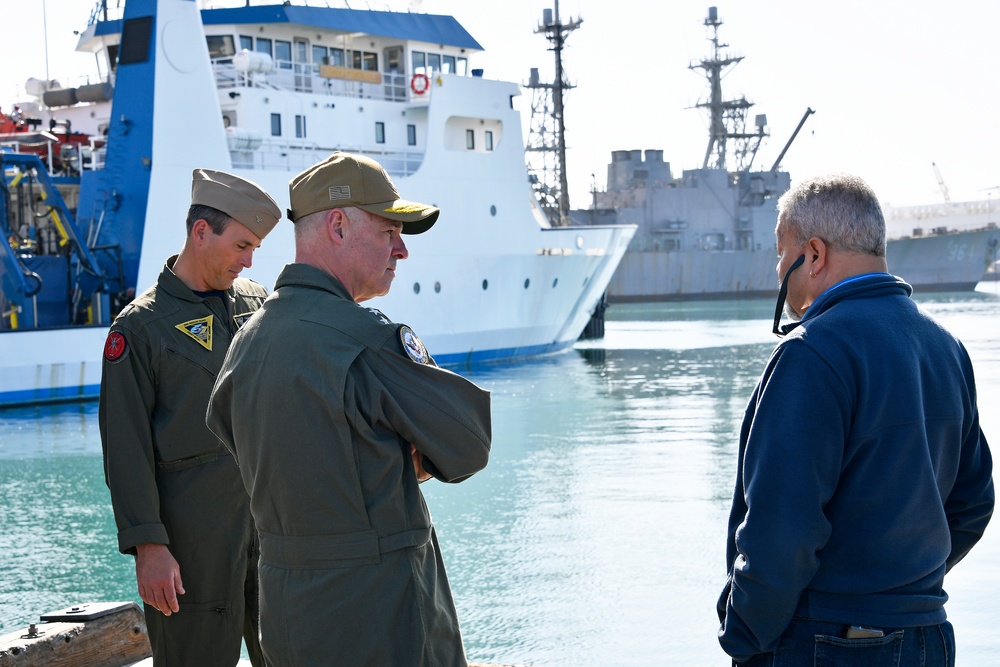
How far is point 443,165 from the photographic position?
19.1 meters

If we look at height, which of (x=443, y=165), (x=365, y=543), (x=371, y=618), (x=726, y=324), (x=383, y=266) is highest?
(x=443, y=165)

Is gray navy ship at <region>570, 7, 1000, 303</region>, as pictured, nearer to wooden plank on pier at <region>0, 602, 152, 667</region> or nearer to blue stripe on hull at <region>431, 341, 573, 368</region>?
blue stripe on hull at <region>431, 341, 573, 368</region>

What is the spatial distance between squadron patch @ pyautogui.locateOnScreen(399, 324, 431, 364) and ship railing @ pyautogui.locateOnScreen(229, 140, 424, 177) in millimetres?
15100

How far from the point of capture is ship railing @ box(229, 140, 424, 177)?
17.4 meters

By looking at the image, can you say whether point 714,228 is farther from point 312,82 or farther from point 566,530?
point 566,530

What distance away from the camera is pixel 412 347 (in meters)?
1.92

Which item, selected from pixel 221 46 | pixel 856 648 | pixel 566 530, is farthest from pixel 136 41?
pixel 856 648

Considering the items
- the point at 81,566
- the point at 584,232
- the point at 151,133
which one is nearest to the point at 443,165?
the point at 584,232

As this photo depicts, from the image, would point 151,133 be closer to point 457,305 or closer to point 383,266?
point 457,305

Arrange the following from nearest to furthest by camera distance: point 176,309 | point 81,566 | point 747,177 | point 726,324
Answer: point 176,309 < point 81,566 < point 726,324 < point 747,177

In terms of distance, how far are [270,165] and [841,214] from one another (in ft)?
53.8

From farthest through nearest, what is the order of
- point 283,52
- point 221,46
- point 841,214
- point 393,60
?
point 393,60 < point 283,52 < point 221,46 < point 841,214

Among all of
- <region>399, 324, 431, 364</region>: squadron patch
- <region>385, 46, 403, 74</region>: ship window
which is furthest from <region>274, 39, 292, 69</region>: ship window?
<region>399, 324, 431, 364</region>: squadron patch

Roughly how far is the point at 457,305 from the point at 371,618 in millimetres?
17274
